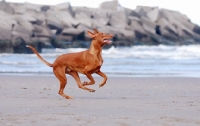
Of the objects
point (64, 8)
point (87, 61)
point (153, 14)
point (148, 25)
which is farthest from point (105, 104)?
point (153, 14)

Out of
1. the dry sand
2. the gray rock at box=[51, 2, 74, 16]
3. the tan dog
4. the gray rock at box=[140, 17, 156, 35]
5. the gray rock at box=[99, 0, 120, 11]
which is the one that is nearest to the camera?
the dry sand

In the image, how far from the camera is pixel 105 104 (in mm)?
8688

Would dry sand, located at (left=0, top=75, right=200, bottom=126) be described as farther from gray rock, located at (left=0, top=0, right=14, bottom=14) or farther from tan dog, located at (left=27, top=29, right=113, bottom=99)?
gray rock, located at (left=0, top=0, right=14, bottom=14)

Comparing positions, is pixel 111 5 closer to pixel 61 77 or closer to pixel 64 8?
pixel 64 8

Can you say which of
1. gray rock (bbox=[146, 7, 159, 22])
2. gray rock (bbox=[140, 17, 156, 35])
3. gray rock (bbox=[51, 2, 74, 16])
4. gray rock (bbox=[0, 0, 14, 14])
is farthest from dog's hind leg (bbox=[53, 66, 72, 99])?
gray rock (bbox=[146, 7, 159, 22])

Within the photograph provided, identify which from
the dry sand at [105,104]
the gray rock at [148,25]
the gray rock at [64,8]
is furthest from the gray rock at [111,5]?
the dry sand at [105,104]

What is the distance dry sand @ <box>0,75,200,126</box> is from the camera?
693cm

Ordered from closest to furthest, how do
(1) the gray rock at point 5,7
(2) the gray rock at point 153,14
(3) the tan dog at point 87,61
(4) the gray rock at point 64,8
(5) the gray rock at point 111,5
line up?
(3) the tan dog at point 87,61
(1) the gray rock at point 5,7
(4) the gray rock at point 64,8
(2) the gray rock at point 153,14
(5) the gray rock at point 111,5

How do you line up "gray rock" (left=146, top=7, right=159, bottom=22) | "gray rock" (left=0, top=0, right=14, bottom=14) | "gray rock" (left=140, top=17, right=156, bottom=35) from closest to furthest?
1. "gray rock" (left=0, top=0, right=14, bottom=14)
2. "gray rock" (left=140, top=17, right=156, bottom=35)
3. "gray rock" (left=146, top=7, right=159, bottom=22)

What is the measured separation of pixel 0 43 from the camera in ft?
97.1

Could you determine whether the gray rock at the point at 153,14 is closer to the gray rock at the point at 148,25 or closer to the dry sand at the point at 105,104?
the gray rock at the point at 148,25

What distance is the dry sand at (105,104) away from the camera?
22.7 feet

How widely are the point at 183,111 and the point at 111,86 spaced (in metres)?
4.25

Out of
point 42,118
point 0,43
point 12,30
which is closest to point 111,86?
point 42,118
